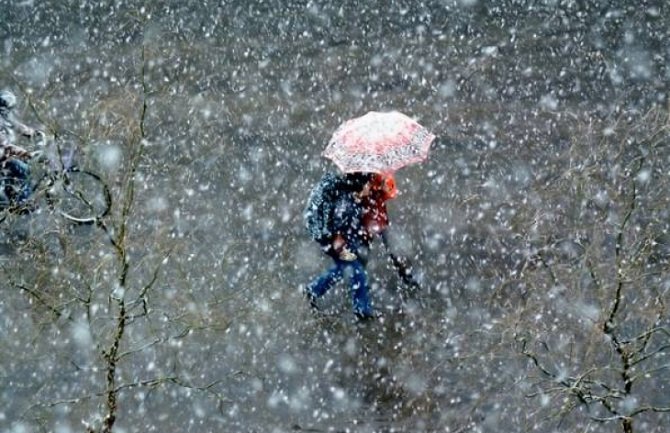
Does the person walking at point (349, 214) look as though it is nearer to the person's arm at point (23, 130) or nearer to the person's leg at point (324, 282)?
the person's leg at point (324, 282)

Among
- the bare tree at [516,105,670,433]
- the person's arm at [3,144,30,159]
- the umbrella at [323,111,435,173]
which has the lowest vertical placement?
the bare tree at [516,105,670,433]

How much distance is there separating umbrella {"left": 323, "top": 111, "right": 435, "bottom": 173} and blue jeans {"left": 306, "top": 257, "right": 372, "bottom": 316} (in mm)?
952

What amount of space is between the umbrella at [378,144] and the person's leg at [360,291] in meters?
0.97

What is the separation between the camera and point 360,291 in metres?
11.2

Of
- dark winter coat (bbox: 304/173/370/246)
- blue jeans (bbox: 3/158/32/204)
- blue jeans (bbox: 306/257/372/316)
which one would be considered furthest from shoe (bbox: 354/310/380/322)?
blue jeans (bbox: 3/158/32/204)

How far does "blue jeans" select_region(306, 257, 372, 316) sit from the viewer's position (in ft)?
36.1

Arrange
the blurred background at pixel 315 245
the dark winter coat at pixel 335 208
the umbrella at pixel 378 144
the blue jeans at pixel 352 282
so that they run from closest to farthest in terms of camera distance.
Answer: the blurred background at pixel 315 245 → the umbrella at pixel 378 144 → the dark winter coat at pixel 335 208 → the blue jeans at pixel 352 282

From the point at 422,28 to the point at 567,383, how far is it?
876cm

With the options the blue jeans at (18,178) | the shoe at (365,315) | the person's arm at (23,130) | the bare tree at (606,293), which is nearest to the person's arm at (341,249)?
the shoe at (365,315)

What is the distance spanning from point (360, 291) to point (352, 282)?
0.12 m

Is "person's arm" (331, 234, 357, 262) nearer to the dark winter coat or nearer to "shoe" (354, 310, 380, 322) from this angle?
the dark winter coat

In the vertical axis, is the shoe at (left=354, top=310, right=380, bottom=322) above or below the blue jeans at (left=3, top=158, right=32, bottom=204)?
below

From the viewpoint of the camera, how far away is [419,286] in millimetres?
11836

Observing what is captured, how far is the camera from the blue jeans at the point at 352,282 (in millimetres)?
11016
